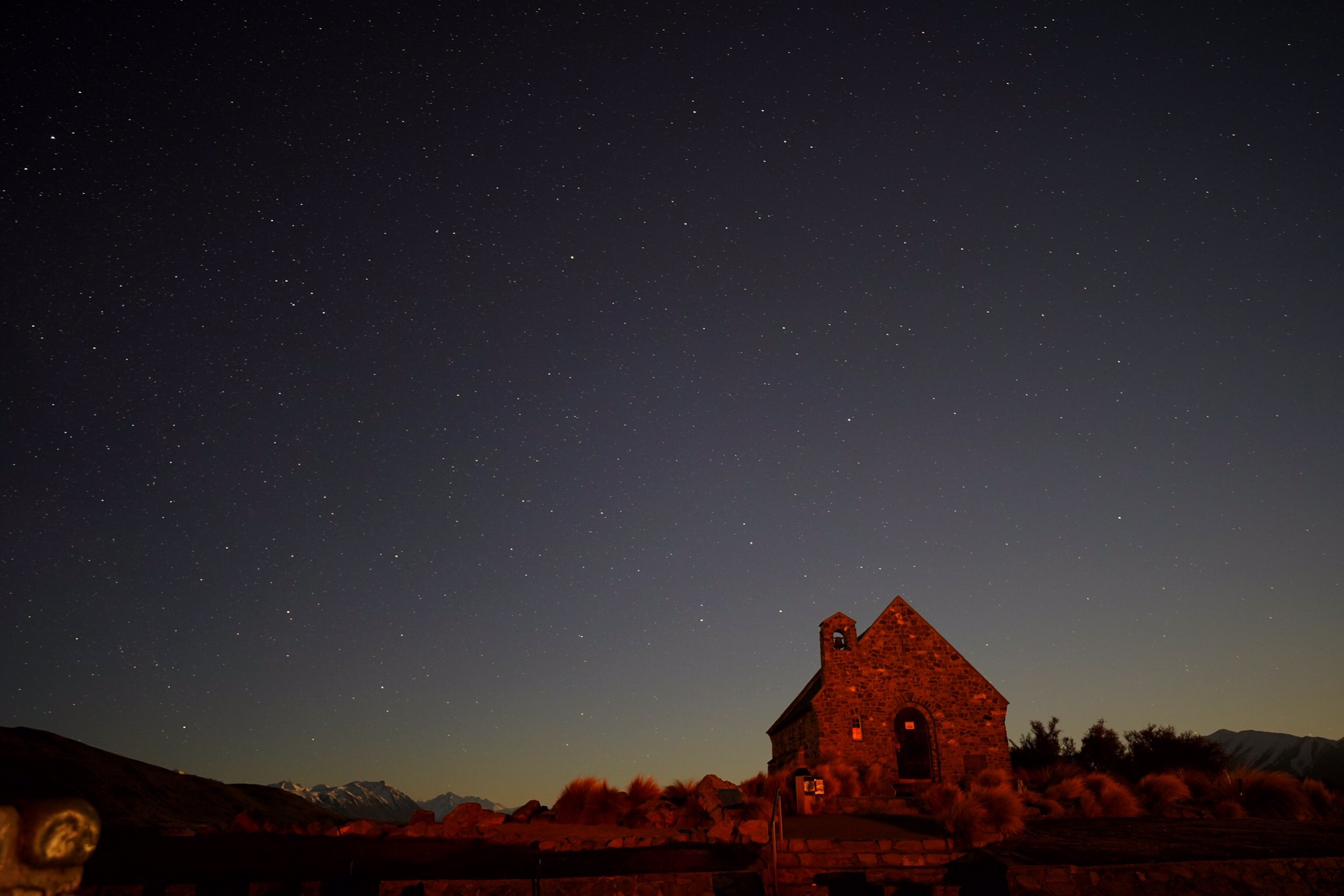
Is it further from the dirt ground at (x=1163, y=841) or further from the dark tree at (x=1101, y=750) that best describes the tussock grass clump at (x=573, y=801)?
the dark tree at (x=1101, y=750)

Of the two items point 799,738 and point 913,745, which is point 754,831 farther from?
point 799,738

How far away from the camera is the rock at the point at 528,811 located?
19750mm

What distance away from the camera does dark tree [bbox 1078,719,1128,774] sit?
32156 mm

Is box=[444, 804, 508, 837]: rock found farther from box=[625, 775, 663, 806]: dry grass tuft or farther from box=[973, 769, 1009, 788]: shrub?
box=[973, 769, 1009, 788]: shrub

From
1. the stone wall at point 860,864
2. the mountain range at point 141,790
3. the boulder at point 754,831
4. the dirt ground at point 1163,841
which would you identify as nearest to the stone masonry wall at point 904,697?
the dirt ground at point 1163,841

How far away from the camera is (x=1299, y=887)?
13500 millimetres

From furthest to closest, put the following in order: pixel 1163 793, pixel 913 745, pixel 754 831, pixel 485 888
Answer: pixel 913 745, pixel 1163 793, pixel 754 831, pixel 485 888

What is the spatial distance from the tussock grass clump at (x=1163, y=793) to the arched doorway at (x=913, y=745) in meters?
6.73

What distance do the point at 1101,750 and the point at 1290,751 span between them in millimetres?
132076

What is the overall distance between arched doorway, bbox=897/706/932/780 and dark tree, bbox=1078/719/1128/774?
34.2 ft

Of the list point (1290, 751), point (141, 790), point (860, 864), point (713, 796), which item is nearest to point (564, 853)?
point (713, 796)

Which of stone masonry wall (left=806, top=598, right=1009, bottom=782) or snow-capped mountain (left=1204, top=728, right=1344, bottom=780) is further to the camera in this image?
snow-capped mountain (left=1204, top=728, right=1344, bottom=780)

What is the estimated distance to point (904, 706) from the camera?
26.8 m

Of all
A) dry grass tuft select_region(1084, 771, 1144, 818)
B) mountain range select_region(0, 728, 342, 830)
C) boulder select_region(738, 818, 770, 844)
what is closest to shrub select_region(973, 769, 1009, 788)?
dry grass tuft select_region(1084, 771, 1144, 818)
